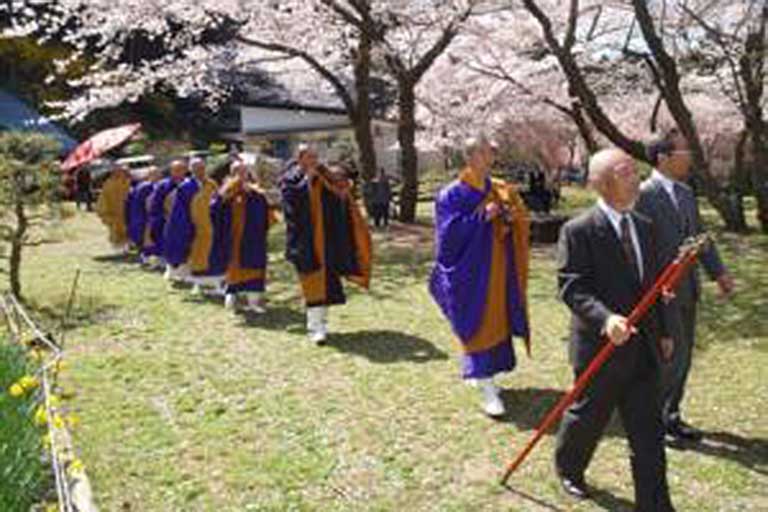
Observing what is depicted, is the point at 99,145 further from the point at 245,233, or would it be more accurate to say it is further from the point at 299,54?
the point at 245,233

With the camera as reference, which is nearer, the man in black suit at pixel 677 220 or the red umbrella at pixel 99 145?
the man in black suit at pixel 677 220

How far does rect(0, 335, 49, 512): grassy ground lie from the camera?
4.34 metres

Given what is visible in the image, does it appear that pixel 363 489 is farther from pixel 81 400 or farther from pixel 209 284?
pixel 209 284

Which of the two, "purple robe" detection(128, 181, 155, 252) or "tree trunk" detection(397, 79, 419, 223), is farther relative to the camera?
"tree trunk" detection(397, 79, 419, 223)

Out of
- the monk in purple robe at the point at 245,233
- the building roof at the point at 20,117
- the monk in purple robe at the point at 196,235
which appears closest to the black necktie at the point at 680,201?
the monk in purple robe at the point at 245,233

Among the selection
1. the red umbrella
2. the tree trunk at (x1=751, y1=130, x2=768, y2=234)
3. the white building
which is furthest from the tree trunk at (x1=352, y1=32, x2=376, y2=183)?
the white building

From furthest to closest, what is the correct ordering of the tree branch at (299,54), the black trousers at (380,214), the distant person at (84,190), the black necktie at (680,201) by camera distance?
the distant person at (84,190) < the black trousers at (380,214) < the tree branch at (299,54) < the black necktie at (680,201)

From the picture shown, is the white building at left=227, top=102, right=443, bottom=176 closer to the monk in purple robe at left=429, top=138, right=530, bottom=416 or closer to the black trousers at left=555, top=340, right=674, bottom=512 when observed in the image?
the monk in purple robe at left=429, top=138, right=530, bottom=416

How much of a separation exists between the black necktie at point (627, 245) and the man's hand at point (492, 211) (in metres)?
1.88

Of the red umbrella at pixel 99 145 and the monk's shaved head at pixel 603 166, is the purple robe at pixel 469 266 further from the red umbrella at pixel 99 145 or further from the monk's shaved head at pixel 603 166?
the red umbrella at pixel 99 145

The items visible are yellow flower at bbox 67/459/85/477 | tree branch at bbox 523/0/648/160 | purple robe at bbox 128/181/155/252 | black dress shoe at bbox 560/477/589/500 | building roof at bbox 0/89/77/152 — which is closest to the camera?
yellow flower at bbox 67/459/85/477

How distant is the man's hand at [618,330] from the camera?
4609 millimetres

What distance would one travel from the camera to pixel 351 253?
9664mm

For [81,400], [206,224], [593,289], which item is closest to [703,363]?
[593,289]
